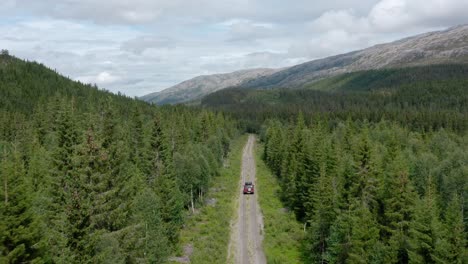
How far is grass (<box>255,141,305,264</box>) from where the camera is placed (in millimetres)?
45081

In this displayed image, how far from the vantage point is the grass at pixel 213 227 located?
43.5 metres

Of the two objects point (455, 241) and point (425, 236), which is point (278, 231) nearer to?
point (425, 236)

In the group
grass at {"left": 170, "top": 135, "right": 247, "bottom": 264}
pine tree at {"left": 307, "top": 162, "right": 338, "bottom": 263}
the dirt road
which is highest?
pine tree at {"left": 307, "top": 162, "right": 338, "bottom": 263}

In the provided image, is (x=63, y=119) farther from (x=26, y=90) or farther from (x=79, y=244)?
(x=26, y=90)

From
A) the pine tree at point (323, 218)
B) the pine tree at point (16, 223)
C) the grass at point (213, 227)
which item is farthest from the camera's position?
the grass at point (213, 227)

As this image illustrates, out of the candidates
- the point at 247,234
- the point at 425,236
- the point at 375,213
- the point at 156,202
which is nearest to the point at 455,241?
the point at 425,236

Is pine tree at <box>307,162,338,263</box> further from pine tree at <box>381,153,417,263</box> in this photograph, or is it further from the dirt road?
pine tree at <box>381,153,417,263</box>

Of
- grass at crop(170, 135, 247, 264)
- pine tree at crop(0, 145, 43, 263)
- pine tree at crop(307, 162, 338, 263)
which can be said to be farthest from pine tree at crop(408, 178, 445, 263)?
pine tree at crop(0, 145, 43, 263)

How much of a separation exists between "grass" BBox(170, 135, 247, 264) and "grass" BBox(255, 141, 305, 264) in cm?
514

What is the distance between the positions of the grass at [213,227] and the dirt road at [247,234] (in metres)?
1.06

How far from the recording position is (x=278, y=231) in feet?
173

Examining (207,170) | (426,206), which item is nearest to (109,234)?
(426,206)

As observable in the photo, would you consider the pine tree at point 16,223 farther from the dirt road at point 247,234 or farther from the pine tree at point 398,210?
the pine tree at point 398,210

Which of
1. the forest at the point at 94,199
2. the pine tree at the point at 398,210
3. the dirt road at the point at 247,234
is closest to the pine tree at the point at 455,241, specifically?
the pine tree at the point at 398,210
